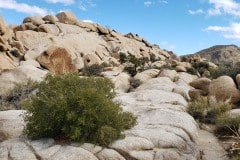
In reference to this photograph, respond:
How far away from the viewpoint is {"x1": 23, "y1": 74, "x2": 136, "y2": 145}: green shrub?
38.7ft

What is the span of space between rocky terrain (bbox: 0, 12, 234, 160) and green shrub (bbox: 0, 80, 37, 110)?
0.59 m

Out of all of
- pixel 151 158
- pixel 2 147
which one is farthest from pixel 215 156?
pixel 2 147

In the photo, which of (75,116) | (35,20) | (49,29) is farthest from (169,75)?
(35,20)

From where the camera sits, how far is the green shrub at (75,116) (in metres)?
11.8

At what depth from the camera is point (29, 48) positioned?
120 feet

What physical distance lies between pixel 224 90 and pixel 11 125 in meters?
12.1

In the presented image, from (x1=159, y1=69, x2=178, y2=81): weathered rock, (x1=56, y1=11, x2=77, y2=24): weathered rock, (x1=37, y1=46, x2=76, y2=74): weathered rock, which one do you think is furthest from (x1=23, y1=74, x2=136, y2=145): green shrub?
(x1=56, y1=11, x2=77, y2=24): weathered rock

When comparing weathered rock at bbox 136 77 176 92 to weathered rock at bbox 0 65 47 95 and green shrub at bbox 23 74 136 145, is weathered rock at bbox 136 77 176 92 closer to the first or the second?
weathered rock at bbox 0 65 47 95

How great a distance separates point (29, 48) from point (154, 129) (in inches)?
993

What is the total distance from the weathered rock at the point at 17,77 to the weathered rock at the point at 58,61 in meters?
6.36

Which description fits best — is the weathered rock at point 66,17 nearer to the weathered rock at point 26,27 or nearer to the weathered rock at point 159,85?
the weathered rock at point 26,27

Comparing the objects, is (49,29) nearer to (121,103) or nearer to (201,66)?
(201,66)

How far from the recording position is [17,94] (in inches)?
792

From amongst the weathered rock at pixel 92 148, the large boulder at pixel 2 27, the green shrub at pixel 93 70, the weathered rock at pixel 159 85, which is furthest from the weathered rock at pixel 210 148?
the large boulder at pixel 2 27
